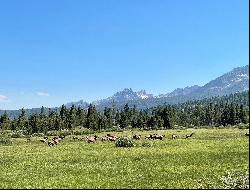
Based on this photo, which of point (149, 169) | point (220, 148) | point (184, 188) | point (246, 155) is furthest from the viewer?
point (220, 148)

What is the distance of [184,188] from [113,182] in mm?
4979

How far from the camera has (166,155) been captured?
42156mm

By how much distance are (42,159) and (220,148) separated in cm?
2042

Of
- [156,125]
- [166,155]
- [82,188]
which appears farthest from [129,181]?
[156,125]

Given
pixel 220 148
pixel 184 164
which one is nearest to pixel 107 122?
pixel 220 148

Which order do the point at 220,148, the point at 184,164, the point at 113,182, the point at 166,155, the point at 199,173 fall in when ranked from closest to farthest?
the point at 113,182, the point at 199,173, the point at 184,164, the point at 166,155, the point at 220,148

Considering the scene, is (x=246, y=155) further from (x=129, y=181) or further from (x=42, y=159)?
(x=42, y=159)

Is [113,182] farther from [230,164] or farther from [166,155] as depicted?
[166,155]

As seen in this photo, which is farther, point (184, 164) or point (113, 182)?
point (184, 164)

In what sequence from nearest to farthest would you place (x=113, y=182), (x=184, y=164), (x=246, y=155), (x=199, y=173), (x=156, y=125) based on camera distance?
1. (x=113, y=182)
2. (x=199, y=173)
3. (x=184, y=164)
4. (x=246, y=155)
5. (x=156, y=125)

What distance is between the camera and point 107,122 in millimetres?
183250

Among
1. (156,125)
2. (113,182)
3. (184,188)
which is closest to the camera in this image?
(184,188)

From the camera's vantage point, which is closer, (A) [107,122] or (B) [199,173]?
(B) [199,173]

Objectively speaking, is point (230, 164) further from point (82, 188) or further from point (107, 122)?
point (107, 122)
